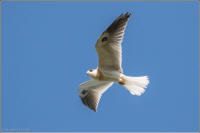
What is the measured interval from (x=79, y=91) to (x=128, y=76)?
4.17ft

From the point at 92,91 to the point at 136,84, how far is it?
1075mm

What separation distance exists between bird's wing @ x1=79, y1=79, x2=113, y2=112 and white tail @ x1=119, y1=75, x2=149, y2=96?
0.62 metres

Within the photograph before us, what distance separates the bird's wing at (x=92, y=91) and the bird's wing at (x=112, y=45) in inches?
30.1

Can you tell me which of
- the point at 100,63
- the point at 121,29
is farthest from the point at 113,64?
the point at 121,29

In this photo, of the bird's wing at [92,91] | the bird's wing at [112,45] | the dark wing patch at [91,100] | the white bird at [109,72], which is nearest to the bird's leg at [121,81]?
the white bird at [109,72]

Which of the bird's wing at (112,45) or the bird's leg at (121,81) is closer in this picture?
the bird's wing at (112,45)

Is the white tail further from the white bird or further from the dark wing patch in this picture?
the dark wing patch

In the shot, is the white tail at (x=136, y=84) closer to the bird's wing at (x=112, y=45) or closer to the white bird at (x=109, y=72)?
the white bird at (x=109, y=72)

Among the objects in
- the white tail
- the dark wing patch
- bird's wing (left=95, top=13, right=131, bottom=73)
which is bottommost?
the dark wing patch

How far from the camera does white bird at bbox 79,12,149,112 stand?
314 inches

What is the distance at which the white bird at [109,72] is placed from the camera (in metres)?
7.98

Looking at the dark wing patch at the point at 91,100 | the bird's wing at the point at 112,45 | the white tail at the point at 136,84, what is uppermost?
the bird's wing at the point at 112,45

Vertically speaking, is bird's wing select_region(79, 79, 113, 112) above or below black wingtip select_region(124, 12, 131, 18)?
below

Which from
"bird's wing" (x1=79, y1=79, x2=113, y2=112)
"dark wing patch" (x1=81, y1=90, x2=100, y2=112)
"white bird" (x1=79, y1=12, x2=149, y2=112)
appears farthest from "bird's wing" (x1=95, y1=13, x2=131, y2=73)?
"dark wing patch" (x1=81, y1=90, x2=100, y2=112)
